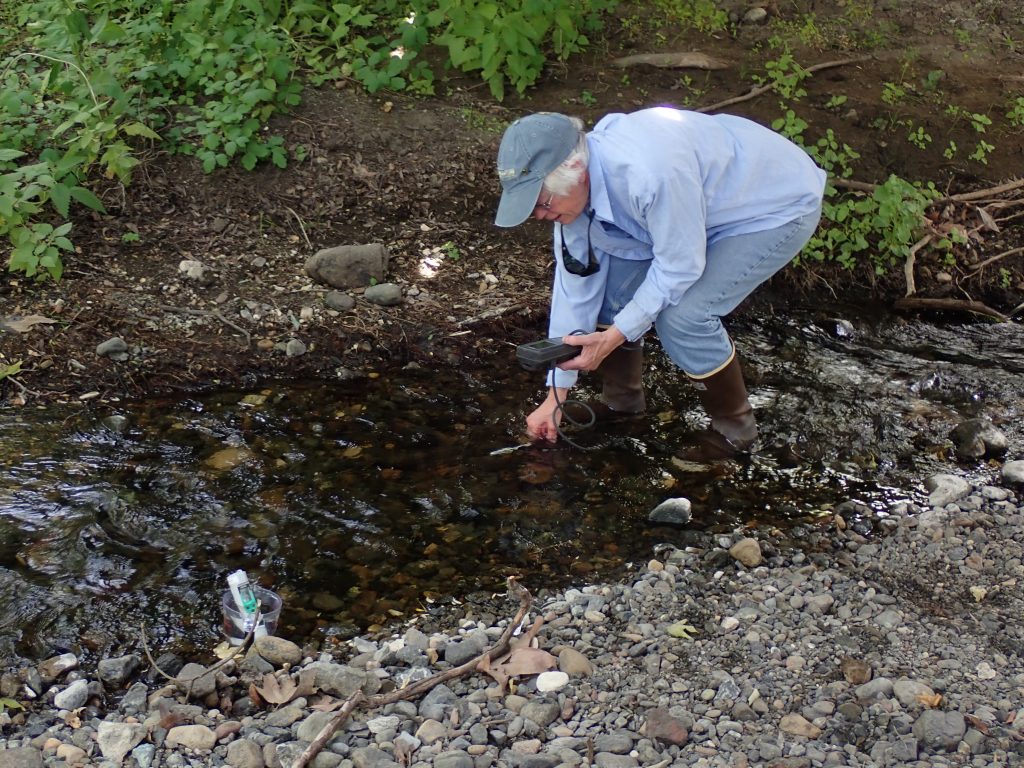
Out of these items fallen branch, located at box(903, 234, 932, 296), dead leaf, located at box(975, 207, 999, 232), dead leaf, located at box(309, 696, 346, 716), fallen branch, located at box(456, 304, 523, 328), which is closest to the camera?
dead leaf, located at box(309, 696, 346, 716)

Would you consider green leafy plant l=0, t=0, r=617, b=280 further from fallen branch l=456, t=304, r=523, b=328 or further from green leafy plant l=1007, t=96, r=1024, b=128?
green leafy plant l=1007, t=96, r=1024, b=128

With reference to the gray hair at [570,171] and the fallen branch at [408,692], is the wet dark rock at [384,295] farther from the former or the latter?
the fallen branch at [408,692]

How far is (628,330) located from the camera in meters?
3.44

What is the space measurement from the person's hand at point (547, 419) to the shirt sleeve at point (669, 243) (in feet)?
1.92

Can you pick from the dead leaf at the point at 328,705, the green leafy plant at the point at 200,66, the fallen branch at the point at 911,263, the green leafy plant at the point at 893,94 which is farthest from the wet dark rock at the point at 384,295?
the green leafy plant at the point at 893,94

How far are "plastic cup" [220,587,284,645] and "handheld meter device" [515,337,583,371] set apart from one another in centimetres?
116

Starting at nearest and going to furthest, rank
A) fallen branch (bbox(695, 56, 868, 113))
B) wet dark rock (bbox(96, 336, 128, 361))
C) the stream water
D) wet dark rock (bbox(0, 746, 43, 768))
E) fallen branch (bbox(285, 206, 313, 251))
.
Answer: wet dark rock (bbox(0, 746, 43, 768)) < the stream water < wet dark rock (bbox(96, 336, 128, 361)) < fallen branch (bbox(285, 206, 313, 251)) < fallen branch (bbox(695, 56, 868, 113))

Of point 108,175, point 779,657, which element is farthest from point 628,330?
point 108,175

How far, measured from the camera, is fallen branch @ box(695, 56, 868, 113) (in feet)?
19.6

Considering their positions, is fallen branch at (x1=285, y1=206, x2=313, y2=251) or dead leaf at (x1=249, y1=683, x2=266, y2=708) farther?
fallen branch at (x1=285, y1=206, x2=313, y2=251)

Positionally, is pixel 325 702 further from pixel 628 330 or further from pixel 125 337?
pixel 125 337

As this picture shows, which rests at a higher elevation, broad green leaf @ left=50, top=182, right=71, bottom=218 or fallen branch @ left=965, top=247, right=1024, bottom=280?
broad green leaf @ left=50, top=182, right=71, bottom=218

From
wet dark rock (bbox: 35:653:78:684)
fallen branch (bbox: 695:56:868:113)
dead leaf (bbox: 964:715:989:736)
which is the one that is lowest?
wet dark rock (bbox: 35:653:78:684)

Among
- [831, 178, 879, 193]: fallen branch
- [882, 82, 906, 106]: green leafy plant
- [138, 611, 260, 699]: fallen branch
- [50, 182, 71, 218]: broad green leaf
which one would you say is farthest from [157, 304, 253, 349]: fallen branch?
[882, 82, 906, 106]: green leafy plant
